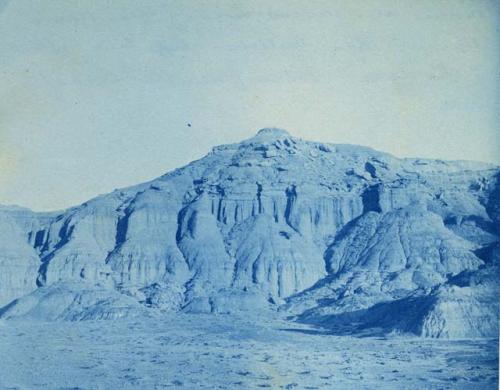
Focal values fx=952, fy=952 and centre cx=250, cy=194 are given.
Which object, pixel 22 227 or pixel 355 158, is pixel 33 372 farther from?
pixel 355 158

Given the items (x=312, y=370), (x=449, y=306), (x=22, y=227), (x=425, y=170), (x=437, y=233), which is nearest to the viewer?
(x=312, y=370)

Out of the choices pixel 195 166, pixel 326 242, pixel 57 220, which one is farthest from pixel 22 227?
pixel 326 242

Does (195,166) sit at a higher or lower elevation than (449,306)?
higher

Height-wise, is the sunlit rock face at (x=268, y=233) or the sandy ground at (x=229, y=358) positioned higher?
the sunlit rock face at (x=268, y=233)

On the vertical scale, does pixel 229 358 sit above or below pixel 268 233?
below

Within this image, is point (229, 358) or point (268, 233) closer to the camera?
point (229, 358)
